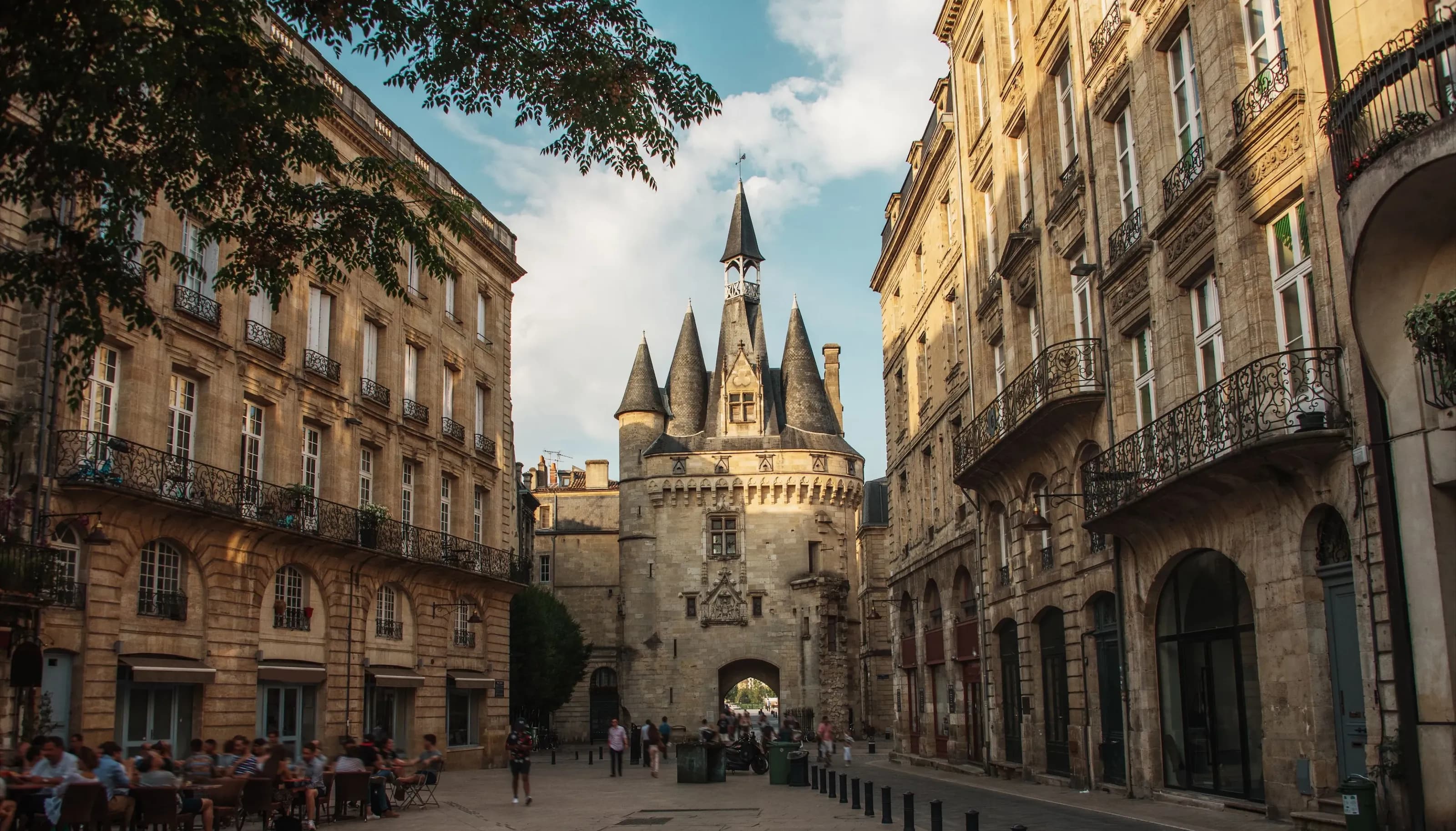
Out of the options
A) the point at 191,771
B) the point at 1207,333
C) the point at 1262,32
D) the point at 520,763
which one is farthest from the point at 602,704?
the point at 1262,32

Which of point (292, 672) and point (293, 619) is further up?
point (293, 619)

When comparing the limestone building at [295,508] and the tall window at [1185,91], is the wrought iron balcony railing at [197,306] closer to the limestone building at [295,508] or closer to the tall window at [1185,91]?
the limestone building at [295,508]

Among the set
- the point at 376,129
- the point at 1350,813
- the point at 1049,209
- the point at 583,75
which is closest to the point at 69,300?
the point at 583,75

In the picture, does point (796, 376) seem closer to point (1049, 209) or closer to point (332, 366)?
point (332, 366)

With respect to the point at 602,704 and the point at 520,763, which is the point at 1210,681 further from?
the point at 602,704

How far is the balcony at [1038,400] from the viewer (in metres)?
17.9

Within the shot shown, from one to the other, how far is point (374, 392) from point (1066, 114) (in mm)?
15837

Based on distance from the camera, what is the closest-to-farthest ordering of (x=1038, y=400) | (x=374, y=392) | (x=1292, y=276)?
1. (x=1292, y=276)
2. (x=1038, y=400)
3. (x=374, y=392)

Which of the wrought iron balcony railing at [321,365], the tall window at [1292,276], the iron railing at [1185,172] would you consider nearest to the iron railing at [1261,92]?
the iron railing at [1185,172]

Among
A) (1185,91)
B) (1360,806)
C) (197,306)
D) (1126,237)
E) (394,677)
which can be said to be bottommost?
(1360,806)

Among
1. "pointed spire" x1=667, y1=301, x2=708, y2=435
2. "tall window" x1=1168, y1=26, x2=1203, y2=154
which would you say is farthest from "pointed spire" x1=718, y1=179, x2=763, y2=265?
"tall window" x1=1168, y1=26, x2=1203, y2=154

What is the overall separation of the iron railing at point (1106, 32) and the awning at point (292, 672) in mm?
Result: 17457

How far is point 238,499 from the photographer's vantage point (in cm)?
2158

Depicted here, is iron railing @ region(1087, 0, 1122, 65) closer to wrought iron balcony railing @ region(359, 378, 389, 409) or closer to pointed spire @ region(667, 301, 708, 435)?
wrought iron balcony railing @ region(359, 378, 389, 409)
